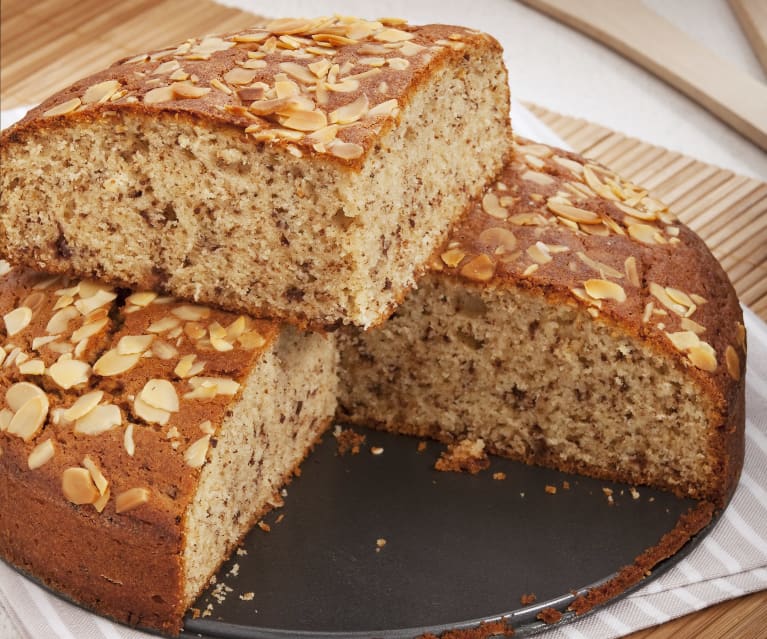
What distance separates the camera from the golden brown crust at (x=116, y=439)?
2871 mm

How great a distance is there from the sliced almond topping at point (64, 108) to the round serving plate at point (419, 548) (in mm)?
1228

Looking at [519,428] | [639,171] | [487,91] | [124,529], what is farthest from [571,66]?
[124,529]

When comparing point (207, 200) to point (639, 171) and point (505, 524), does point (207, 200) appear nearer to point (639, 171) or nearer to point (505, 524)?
point (505, 524)

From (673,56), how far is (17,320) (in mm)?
3310

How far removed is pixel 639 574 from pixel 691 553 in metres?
0.19

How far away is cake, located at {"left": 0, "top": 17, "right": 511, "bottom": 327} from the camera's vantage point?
2.96 metres

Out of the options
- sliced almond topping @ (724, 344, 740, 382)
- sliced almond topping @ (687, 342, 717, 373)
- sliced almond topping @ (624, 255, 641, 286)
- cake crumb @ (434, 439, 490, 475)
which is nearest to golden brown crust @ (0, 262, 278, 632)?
cake crumb @ (434, 439, 490, 475)

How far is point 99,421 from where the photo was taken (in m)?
2.96

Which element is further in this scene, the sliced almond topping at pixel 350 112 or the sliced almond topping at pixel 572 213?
the sliced almond topping at pixel 572 213

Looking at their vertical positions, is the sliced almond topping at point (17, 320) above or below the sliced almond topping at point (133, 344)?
above

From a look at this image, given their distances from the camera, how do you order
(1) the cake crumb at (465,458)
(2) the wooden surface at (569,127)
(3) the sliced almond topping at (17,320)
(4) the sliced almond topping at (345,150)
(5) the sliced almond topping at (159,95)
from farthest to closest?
1. (2) the wooden surface at (569,127)
2. (1) the cake crumb at (465,458)
3. (3) the sliced almond topping at (17,320)
4. (5) the sliced almond topping at (159,95)
5. (4) the sliced almond topping at (345,150)

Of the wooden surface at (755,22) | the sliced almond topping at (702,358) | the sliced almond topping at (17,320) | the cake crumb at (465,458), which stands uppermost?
the sliced almond topping at (17,320)

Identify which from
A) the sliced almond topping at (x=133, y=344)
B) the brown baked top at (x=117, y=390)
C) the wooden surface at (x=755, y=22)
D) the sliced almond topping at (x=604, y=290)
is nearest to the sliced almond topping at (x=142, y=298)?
the brown baked top at (x=117, y=390)

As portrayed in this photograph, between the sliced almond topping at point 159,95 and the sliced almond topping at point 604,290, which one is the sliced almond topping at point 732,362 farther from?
the sliced almond topping at point 159,95
